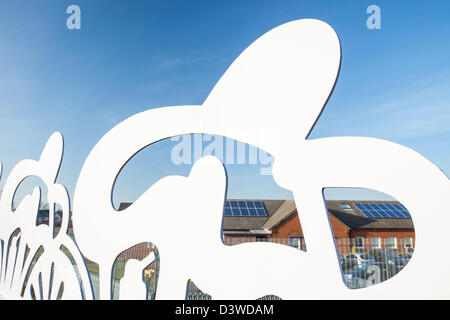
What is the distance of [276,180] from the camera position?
11.2 feet

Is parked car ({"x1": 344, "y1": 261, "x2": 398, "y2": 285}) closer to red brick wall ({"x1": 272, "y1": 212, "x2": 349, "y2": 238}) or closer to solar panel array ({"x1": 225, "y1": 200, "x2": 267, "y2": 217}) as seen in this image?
solar panel array ({"x1": 225, "y1": 200, "x2": 267, "y2": 217})

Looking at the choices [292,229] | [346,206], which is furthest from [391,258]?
[346,206]

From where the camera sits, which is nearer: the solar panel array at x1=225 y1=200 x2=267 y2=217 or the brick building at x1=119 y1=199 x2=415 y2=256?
the solar panel array at x1=225 y1=200 x2=267 y2=217

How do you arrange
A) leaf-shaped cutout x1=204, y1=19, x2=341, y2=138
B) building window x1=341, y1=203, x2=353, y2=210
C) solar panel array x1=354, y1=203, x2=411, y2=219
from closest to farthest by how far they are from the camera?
leaf-shaped cutout x1=204, y1=19, x2=341, y2=138 → solar panel array x1=354, y1=203, x2=411, y2=219 → building window x1=341, y1=203, x2=353, y2=210

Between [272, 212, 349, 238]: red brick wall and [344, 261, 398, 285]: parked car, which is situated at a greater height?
[272, 212, 349, 238]: red brick wall

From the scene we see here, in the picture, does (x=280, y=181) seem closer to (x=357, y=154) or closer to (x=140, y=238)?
(x=357, y=154)

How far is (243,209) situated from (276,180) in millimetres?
15639

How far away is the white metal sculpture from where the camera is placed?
2.90m

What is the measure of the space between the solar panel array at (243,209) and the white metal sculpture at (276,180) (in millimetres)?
12333

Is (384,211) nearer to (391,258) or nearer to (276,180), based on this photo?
(391,258)

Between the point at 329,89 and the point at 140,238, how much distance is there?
10.1 feet

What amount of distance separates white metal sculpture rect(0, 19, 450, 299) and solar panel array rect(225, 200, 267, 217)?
1233 centimetres

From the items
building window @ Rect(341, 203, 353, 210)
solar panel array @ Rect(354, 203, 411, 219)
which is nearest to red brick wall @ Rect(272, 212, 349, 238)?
solar panel array @ Rect(354, 203, 411, 219)
